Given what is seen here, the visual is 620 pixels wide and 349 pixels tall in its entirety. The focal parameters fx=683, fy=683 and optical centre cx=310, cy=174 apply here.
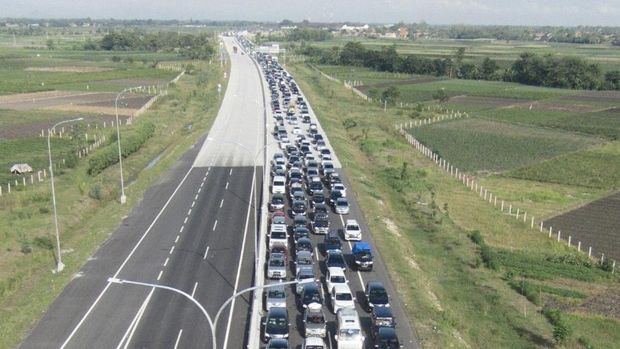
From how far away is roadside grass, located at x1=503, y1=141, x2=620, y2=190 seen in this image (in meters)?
68.6

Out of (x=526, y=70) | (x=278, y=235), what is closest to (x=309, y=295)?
(x=278, y=235)

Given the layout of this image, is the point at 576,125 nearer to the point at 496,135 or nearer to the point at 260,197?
the point at 496,135

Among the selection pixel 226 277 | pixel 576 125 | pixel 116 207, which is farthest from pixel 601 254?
pixel 576 125

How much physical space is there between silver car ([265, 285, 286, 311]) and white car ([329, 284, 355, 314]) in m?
2.63

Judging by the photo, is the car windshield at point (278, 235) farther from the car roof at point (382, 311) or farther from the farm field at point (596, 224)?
the farm field at point (596, 224)

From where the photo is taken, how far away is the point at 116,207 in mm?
55312

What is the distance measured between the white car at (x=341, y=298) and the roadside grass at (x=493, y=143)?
41.6 meters

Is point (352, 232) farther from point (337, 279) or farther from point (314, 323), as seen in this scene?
point (314, 323)

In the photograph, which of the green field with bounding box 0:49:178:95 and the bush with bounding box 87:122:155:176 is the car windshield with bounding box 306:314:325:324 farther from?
the green field with bounding box 0:49:178:95

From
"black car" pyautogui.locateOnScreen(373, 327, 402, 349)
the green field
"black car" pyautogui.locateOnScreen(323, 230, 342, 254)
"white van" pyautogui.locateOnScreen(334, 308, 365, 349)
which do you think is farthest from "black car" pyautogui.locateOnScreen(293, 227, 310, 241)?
the green field

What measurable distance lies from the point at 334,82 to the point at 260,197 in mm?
108961

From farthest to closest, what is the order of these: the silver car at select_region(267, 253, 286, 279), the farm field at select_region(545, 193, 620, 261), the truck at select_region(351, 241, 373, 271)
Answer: the farm field at select_region(545, 193, 620, 261) < the truck at select_region(351, 241, 373, 271) < the silver car at select_region(267, 253, 286, 279)

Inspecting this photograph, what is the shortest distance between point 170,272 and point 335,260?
388 inches

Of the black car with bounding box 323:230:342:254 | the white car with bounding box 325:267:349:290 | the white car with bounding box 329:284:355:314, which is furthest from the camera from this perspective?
the black car with bounding box 323:230:342:254
